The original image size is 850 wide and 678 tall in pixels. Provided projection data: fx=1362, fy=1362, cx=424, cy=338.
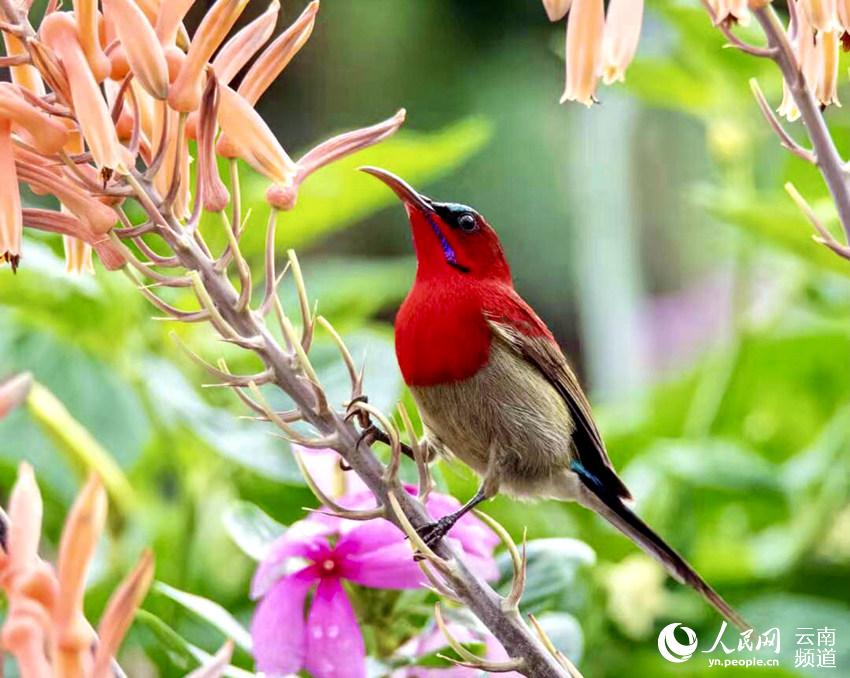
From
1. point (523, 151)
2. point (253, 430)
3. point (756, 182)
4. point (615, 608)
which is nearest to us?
point (253, 430)

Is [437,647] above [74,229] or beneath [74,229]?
beneath

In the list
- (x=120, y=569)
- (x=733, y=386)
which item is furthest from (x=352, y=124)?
(x=120, y=569)

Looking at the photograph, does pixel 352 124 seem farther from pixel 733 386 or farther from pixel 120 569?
pixel 120 569

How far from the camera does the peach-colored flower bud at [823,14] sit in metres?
0.57

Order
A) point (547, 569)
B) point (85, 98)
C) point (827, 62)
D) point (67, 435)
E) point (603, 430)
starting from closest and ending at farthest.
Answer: point (85, 98) → point (827, 62) → point (547, 569) → point (67, 435) → point (603, 430)

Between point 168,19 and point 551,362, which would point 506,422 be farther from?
point 168,19

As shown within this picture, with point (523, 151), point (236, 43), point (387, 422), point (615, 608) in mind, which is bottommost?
point (523, 151)

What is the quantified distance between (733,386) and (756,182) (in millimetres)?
762

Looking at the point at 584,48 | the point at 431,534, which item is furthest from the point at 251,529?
the point at 584,48

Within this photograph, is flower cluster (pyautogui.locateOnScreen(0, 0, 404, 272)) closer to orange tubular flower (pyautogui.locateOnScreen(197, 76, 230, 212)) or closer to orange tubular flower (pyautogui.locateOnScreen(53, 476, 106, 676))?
orange tubular flower (pyautogui.locateOnScreen(197, 76, 230, 212))

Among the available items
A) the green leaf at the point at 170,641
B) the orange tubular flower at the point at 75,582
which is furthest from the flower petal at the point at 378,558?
the orange tubular flower at the point at 75,582

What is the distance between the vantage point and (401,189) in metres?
0.81

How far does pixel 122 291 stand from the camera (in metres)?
1.29

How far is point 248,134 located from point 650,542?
337 mm
